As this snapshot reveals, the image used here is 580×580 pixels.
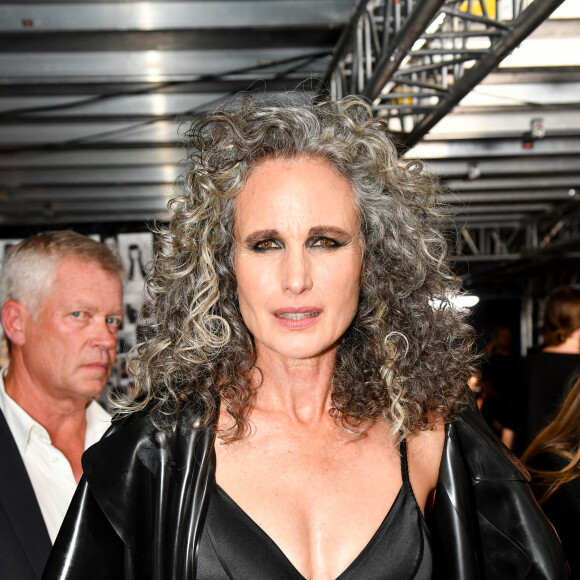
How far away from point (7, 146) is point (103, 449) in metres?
4.96

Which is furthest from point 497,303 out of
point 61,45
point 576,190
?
point 61,45

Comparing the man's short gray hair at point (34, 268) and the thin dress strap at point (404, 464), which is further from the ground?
the man's short gray hair at point (34, 268)

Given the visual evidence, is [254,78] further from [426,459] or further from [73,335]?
[426,459]

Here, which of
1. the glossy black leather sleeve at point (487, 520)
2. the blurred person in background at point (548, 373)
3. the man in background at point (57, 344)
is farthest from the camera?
the blurred person in background at point (548, 373)

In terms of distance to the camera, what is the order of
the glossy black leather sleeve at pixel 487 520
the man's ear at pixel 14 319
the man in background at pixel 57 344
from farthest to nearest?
the man's ear at pixel 14 319 → the man in background at pixel 57 344 → the glossy black leather sleeve at pixel 487 520

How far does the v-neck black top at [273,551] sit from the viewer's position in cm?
144

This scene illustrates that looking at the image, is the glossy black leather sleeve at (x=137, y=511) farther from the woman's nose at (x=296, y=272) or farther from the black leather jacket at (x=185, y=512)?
the woman's nose at (x=296, y=272)

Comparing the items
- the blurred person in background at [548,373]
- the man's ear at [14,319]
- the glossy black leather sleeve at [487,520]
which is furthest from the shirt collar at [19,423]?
the blurred person in background at [548,373]

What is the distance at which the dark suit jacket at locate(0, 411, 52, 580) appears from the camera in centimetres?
173

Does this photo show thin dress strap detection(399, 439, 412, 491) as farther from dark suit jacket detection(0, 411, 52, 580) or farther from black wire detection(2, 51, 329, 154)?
black wire detection(2, 51, 329, 154)

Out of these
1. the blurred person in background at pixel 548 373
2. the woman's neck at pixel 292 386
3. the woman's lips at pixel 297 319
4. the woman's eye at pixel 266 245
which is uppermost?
A: the woman's eye at pixel 266 245

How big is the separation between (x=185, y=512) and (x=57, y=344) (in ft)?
2.98

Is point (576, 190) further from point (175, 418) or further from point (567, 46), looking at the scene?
point (175, 418)

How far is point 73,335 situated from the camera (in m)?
2.25
